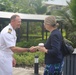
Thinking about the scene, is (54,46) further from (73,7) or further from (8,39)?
(73,7)

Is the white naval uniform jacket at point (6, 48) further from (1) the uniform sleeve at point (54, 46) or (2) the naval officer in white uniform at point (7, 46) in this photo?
(1) the uniform sleeve at point (54, 46)

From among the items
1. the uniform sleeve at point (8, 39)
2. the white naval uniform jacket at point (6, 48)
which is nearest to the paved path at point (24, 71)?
the white naval uniform jacket at point (6, 48)

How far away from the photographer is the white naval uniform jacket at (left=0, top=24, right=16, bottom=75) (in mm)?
5367

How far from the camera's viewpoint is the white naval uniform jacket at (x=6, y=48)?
211 inches

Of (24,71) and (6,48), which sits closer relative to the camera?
(6,48)

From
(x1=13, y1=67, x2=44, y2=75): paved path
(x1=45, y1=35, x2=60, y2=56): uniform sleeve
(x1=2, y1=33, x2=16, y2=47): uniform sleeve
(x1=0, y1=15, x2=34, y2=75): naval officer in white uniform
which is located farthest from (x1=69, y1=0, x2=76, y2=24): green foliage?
(x1=45, y1=35, x2=60, y2=56): uniform sleeve

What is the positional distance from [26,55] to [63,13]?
512 cm

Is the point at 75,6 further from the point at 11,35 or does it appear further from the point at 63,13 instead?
the point at 11,35

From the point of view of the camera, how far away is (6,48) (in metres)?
5.45

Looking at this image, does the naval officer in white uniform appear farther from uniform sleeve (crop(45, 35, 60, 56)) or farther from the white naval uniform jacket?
uniform sleeve (crop(45, 35, 60, 56))

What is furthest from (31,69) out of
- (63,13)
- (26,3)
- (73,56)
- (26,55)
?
(26,3)

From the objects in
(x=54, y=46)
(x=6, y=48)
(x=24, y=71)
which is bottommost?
(x=24, y=71)

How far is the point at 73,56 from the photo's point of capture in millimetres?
6289

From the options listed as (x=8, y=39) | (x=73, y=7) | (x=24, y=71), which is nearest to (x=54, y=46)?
(x=8, y=39)
